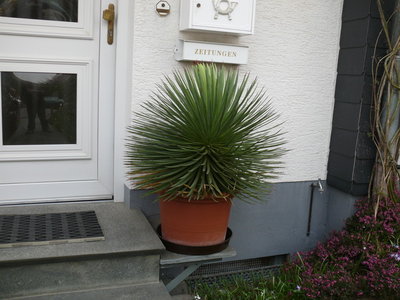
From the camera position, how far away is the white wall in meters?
3.07

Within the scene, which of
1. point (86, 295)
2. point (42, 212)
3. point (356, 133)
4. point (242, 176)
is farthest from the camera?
point (356, 133)

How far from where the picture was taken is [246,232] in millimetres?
3523

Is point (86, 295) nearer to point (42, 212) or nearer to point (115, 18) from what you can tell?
point (42, 212)

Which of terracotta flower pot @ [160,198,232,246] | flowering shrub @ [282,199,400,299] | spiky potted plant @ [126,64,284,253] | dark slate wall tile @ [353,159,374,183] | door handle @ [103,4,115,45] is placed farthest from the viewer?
dark slate wall tile @ [353,159,374,183]

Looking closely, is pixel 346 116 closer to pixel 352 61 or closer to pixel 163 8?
pixel 352 61

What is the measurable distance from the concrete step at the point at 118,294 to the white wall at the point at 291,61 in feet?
3.75

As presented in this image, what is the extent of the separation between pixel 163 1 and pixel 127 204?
1.34 metres

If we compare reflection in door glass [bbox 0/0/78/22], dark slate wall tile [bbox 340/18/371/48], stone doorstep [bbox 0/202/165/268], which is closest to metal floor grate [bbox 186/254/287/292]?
stone doorstep [bbox 0/202/165/268]

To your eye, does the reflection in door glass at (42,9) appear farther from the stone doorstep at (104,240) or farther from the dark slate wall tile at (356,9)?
the dark slate wall tile at (356,9)

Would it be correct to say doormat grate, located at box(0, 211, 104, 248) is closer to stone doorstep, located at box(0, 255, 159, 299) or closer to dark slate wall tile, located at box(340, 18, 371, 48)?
stone doorstep, located at box(0, 255, 159, 299)

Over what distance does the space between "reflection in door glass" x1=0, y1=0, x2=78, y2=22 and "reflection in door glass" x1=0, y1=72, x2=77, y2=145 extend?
36cm

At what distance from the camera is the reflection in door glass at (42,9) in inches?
118

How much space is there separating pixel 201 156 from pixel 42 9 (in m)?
1.48

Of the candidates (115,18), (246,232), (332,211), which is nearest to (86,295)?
(246,232)
